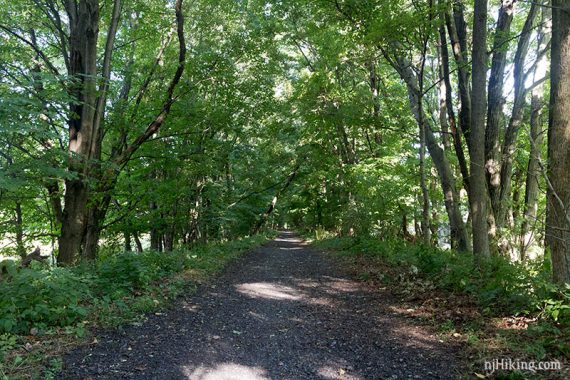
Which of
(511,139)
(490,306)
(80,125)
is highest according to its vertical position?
(80,125)

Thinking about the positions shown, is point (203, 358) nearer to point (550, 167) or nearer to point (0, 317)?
point (0, 317)

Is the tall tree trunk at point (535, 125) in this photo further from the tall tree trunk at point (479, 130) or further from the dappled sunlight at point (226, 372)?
the dappled sunlight at point (226, 372)

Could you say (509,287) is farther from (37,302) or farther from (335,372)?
(37,302)

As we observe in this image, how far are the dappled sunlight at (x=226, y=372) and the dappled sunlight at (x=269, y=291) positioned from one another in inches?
123

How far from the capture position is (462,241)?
8.76 metres

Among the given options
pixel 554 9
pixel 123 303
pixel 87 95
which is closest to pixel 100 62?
pixel 87 95

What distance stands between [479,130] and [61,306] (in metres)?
7.17

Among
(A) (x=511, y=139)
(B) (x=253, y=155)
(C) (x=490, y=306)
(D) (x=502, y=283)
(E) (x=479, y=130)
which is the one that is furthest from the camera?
(B) (x=253, y=155)

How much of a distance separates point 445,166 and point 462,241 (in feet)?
5.93

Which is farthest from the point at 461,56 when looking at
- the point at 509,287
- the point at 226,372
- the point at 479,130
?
the point at 226,372

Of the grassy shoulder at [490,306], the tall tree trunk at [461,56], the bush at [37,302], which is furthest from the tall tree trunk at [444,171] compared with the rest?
the bush at [37,302]

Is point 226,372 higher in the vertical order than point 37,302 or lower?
lower

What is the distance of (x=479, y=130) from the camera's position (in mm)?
6859

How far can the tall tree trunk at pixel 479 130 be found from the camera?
22.3 feet
